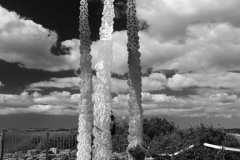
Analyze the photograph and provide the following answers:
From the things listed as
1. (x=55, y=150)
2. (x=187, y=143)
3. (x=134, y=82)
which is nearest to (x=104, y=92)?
(x=134, y=82)

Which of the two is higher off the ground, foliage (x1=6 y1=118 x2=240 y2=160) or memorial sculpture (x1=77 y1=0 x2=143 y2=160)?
memorial sculpture (x1=77 y1=0 x2=143 y2=160)

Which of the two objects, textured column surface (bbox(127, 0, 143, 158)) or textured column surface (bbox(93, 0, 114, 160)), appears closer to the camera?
textured column surface (bbox(127, 0, 143, 158))

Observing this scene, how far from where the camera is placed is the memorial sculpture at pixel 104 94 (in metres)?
9.67

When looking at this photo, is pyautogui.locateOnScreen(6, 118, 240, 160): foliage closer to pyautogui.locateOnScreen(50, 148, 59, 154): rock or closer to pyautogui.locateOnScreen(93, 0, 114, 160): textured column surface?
pyautogui.locateOnScreen(50, 148, 59, 154): rock

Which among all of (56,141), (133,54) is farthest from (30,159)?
(133,54)

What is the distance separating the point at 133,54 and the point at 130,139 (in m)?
2.74

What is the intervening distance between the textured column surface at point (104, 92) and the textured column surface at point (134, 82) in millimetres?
719

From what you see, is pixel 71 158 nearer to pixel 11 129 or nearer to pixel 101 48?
pixel 11 129

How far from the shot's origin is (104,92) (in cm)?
1011

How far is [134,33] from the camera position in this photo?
10094 millimetres

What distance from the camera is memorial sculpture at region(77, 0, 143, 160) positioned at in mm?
9672

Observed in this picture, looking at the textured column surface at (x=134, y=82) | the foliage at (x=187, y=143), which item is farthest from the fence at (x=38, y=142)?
the textured column surface at (x=134, y=82)

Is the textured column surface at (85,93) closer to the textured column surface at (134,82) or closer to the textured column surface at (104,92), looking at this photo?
the textured column surface at (104,92)

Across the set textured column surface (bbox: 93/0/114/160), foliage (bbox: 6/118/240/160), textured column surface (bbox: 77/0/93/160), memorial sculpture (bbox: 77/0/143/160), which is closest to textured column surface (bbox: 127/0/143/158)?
memorial sculpture (bbox: 77/0/143/160)
